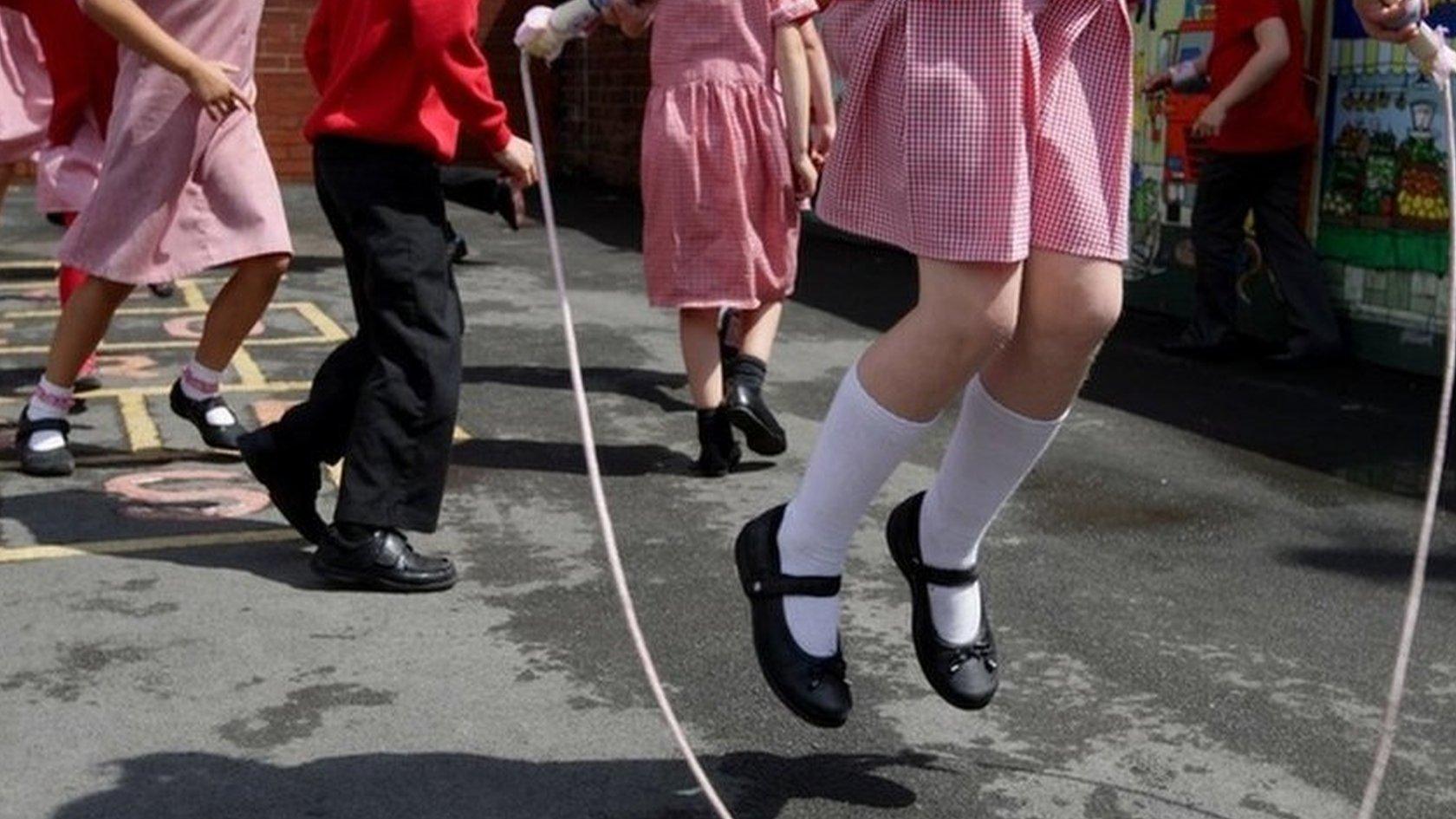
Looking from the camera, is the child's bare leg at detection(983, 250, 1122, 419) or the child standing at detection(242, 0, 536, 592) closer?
the child's bare leg at detection(983, 250, 1122, 419)

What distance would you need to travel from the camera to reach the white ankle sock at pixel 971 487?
327cm

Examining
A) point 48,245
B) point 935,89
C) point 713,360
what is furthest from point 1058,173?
point 48,245

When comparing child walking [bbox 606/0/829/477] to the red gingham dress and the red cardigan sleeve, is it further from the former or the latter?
A: the red gingham dress

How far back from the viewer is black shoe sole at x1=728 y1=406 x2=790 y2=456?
5867 mm

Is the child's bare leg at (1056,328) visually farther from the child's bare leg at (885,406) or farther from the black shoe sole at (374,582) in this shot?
the black shoe sole at (374,582)

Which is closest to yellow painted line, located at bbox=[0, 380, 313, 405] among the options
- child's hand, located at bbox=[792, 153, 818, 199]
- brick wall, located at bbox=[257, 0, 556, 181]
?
child's hand, located at bbox=[792, 153, 818, 199]

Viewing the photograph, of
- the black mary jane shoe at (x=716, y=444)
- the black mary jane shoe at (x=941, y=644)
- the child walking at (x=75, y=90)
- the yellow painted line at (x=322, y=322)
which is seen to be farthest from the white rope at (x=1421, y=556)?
the yellow painted line at (x=322, y=322)

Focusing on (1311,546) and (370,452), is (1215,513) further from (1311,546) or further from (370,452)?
(370,452)

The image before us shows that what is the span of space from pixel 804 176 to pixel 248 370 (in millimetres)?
2505

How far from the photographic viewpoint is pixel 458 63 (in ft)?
14.5

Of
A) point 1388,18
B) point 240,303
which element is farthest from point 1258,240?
point 1388,18

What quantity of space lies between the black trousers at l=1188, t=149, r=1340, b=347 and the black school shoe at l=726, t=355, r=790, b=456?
3.27 m

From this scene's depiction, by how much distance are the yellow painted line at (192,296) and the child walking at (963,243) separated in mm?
6595

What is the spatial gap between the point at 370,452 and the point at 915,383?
191 centimetres
